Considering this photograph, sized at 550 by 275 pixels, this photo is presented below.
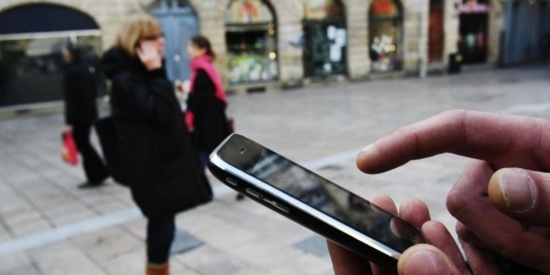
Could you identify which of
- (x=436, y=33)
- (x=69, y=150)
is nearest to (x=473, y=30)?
(x=436, y=33)

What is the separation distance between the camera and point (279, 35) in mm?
18984

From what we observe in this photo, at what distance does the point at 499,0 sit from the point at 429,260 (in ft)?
89.8

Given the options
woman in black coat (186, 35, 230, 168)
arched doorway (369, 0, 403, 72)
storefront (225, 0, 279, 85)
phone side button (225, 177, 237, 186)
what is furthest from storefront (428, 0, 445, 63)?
phone side button (225, 177, 237, 186)

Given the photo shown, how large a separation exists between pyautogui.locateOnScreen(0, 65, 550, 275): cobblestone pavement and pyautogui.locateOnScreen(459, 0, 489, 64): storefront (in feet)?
41.2

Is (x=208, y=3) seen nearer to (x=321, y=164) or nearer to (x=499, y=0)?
(x=321, y=164)

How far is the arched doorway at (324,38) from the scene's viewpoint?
1970 cm

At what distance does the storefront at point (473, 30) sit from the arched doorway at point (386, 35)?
3968 millimetres

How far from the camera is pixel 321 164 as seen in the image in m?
7.15

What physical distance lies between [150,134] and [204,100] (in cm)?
196

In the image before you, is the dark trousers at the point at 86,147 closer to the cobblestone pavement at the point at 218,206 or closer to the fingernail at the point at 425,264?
the cobblestone pavement at the point at 218,206

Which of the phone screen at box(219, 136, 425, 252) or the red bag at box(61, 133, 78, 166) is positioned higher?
the phone screen at box(219, 136, 425, 252)

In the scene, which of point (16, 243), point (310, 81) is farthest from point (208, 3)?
point (16, 243)

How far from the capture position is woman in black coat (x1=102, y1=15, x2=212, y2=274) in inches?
123

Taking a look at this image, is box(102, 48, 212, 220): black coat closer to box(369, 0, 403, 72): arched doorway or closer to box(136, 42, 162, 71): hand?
box(136, 42, 162, 71): hand
